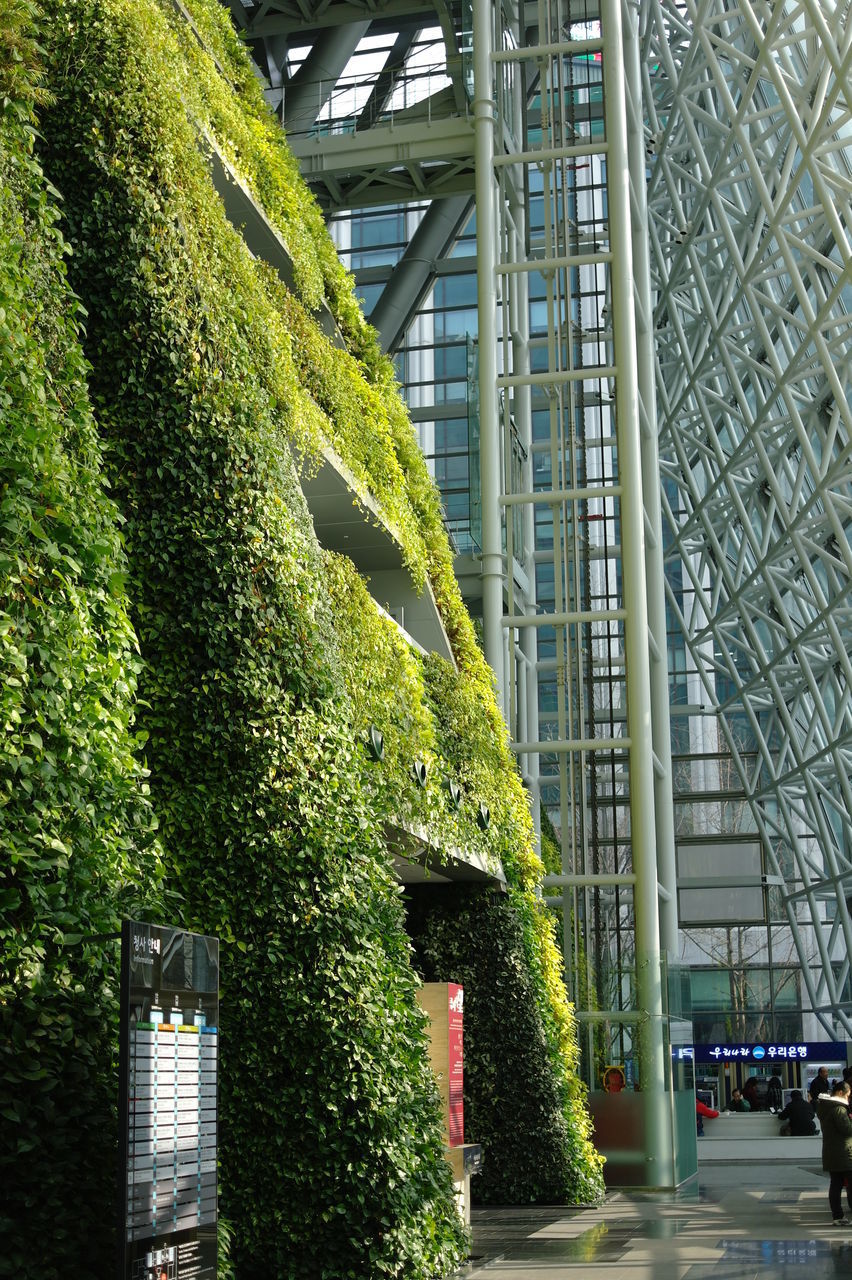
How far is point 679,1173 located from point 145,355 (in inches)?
675

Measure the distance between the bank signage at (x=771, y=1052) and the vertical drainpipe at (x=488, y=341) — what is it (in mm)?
23353

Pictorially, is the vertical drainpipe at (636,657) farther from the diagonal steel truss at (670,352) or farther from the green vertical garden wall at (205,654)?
the green vertical garden wall at (205,654)

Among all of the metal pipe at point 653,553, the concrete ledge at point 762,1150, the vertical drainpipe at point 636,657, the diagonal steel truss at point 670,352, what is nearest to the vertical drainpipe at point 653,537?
the metal pipe at point 653,553

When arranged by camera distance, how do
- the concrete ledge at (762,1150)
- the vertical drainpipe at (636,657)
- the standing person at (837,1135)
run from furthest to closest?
1. the concrete ledge at (762,1150)
2. the vertical drainpipe at (636,657)
3. the standing person at (837,1135)

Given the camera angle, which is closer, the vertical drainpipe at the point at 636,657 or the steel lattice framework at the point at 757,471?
the vertical drainpipe at the point at 636,657

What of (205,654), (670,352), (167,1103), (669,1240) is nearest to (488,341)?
(669,1240)

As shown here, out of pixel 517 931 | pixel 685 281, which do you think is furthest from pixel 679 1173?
pixel 685 281

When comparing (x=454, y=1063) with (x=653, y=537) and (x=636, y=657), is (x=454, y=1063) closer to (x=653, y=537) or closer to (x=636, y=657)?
(x=636, y=657)

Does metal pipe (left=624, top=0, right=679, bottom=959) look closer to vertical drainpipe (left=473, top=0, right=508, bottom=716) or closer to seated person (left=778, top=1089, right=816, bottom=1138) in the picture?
vertical drainpipe (left=473, top=0, right=508, bottom=716)

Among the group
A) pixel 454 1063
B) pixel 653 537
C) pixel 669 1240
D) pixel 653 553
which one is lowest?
pixel 669 1240

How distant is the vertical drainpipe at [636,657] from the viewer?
22.3m

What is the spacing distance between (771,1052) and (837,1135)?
96.4ft

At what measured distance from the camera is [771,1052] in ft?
146

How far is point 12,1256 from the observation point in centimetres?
660
